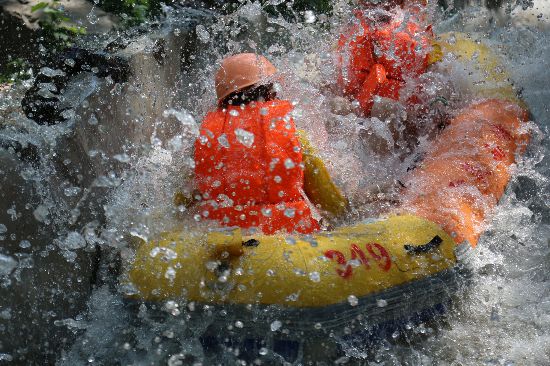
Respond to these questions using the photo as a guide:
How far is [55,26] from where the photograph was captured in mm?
5598

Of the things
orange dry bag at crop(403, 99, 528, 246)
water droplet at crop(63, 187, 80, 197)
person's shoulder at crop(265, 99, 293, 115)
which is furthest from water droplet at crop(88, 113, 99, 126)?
orange dry bag at crop(403, 99, 528, 246)

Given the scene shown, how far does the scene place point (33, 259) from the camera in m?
3.01

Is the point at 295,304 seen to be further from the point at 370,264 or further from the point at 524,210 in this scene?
the point at 524,210

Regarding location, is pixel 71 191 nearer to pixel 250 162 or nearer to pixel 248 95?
pixel 250 162

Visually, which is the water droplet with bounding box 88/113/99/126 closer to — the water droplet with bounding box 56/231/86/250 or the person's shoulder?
the water droplet with bounding box 56/231/86/250

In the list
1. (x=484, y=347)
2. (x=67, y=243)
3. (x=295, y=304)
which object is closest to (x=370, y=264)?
(x=295, y=304)

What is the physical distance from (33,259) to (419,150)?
10.0 ft

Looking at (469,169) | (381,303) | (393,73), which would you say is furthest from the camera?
(393,73)

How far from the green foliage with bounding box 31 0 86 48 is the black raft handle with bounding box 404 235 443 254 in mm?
3538

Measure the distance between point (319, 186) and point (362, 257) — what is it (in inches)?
30.3

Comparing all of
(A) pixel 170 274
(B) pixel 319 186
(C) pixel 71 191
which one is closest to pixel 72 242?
(C) pixel 71 191

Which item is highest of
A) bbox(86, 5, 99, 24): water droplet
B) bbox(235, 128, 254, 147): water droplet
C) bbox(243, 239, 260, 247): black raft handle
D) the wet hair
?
bbox(86, 5, 99, 24): water droplet

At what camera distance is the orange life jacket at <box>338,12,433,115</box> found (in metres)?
5.50

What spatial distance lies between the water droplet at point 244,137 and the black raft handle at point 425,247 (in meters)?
1.06
